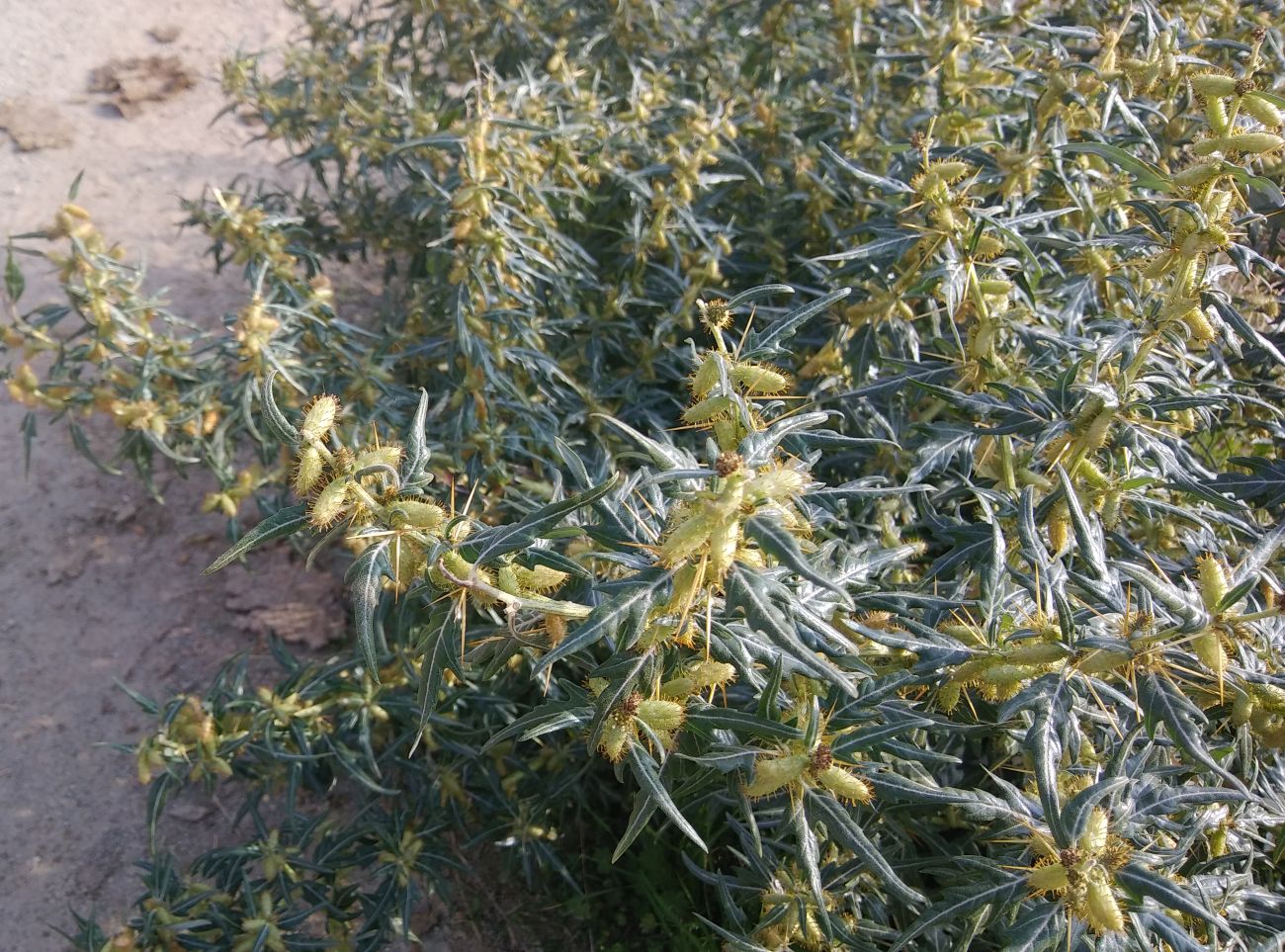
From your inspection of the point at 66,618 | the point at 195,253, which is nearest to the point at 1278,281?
the point at 66,618

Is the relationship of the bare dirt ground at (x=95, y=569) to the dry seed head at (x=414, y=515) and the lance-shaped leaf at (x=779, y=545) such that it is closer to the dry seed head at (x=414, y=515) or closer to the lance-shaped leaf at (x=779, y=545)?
the dry seed head at (x=414, y=515)

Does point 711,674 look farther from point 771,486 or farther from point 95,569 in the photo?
point 95,569

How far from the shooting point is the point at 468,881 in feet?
8.75

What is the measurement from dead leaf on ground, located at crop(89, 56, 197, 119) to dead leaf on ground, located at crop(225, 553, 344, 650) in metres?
3.24

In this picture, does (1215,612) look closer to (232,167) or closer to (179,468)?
(179,468)

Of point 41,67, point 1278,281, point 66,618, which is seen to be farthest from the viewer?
point 41,67

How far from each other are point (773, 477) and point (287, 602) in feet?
8.86

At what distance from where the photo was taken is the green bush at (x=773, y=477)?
1296 mm

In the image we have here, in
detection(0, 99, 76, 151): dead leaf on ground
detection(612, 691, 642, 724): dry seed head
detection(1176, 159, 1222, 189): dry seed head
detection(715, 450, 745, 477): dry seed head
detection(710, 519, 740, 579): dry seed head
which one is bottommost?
detection(0, 99, 76, 151): dead leaf on ground

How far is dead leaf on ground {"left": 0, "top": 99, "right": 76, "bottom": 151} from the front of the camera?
4.87 metres

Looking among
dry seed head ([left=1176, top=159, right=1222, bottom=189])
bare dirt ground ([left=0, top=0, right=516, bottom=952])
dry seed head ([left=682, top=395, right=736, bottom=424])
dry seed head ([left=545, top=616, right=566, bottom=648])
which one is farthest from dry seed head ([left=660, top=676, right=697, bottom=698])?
bare dirt ground ([left=0, top=0, right=516, bottom=952])

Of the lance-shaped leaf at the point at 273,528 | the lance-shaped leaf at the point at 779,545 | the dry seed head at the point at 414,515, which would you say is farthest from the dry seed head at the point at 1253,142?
the lance-shaped leaf at the point at 273,528

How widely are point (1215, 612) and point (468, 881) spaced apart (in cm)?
217

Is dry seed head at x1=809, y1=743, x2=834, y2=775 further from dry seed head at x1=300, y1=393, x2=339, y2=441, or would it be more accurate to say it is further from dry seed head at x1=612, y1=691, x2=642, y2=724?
dry seed head at x1=300, y1=393, x2=339, y2=441
